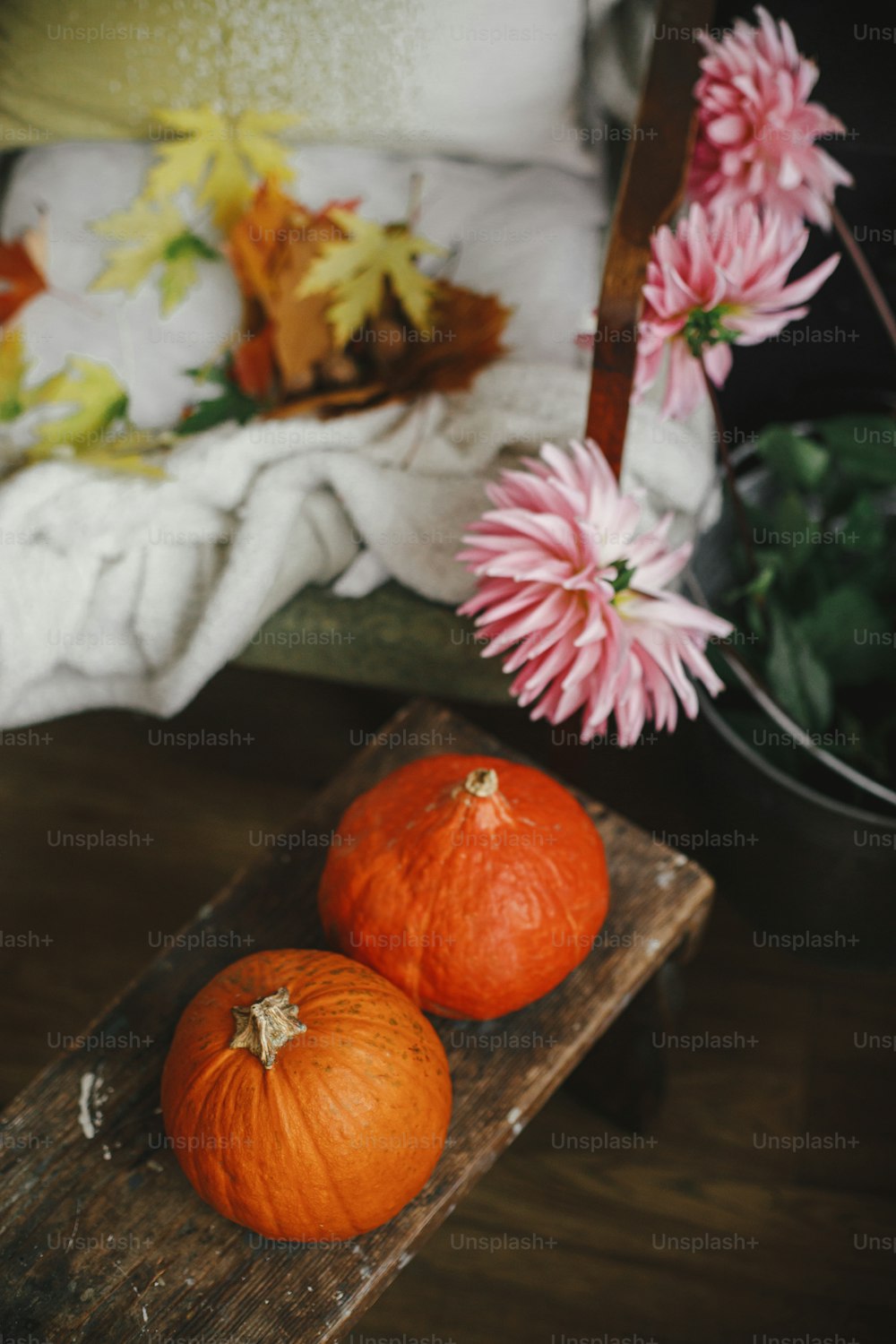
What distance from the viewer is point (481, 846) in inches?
25.0

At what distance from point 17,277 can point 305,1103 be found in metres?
0.96

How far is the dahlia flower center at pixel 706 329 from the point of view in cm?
67

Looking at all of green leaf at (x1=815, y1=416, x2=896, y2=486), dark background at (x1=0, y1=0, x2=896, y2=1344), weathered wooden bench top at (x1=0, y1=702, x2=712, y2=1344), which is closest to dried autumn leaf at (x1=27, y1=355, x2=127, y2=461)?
dark background at (x1=0, y1=0, x2=896, y2=1344)

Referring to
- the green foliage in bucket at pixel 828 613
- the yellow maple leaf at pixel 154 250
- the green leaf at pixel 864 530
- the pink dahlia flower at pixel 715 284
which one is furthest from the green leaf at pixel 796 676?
the yellow maple leaf at pixel 154 250

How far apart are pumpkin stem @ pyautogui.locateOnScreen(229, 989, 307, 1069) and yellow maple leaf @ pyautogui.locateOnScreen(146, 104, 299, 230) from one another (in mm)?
874

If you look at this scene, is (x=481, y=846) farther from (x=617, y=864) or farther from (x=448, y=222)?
(x=448, y=222)

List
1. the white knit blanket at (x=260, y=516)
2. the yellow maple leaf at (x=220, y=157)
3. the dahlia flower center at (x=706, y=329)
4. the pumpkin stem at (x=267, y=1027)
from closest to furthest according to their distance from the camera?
the pumpkin stem at (x=267, y=1027)
the dahlia flower center at (x=706, y=329)
the white knit blanket at (x=260, y=516)
the yellow maple leaf at (x=220, y=157)

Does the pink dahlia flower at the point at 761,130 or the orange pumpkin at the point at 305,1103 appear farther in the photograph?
the pink dahlia flower at the point at 761,130

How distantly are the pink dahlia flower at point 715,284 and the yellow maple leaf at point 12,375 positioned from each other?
711mm

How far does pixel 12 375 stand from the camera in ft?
3.62

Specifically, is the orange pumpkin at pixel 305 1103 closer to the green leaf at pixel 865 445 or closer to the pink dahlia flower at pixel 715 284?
the pink dahlia flower at pixel 715 284

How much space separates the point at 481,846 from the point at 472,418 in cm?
49

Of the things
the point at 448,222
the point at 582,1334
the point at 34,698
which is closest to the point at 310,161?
the point at 448,222

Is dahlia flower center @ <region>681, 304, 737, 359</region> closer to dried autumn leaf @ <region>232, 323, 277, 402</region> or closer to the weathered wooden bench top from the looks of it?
the weathered wooden bench top
